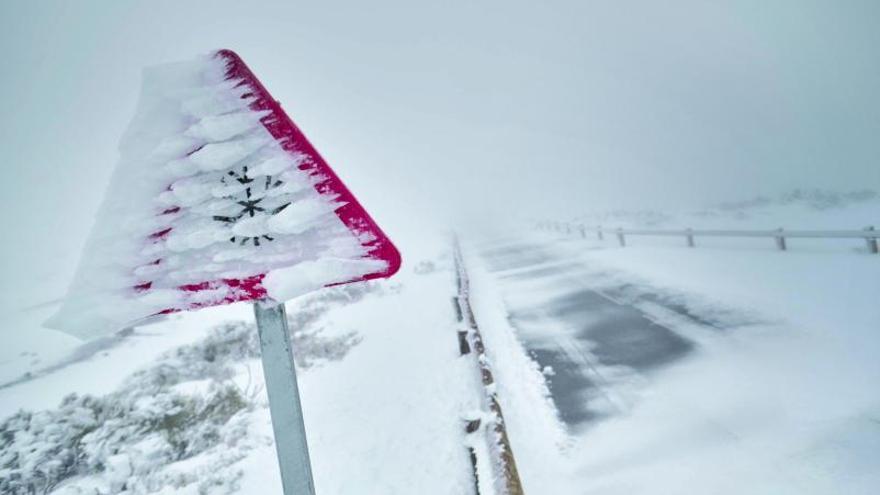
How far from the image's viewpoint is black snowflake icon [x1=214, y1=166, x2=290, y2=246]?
4.36 feet

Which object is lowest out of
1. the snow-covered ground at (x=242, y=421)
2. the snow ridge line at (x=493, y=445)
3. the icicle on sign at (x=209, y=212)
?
the snow-covered ground at (x=242, y=421)

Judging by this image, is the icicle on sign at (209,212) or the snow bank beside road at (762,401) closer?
the icicle on sign at (209,212)

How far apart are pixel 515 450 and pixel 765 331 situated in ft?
14.7

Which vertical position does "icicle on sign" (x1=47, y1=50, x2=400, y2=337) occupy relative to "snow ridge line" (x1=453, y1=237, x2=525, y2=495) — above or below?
above

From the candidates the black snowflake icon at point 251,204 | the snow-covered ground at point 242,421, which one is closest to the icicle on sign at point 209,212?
the black snowflake icon at point 251,204

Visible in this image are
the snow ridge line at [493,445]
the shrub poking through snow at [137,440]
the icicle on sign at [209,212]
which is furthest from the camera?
the shrub poking through snow at [137,440]

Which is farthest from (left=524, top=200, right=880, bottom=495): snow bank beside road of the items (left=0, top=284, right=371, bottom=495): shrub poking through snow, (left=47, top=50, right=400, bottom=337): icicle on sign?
(left=0, top=284, right=371, bottom=495): shrub poking through snow

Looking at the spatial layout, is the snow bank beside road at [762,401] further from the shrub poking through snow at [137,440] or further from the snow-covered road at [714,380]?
the shrub poking through snow at [137,440]

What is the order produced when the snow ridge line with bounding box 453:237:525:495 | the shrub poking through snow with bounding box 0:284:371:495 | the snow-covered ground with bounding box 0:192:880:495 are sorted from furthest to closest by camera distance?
the shrub poking through snow with bounding box 0:284:371:495
the snow-covered ground with bounding box 0:192:880:495
the snow ridge line with bounding box 453:237:525:495

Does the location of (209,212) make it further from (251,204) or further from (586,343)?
(586,343)

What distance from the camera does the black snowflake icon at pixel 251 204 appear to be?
4.36ft

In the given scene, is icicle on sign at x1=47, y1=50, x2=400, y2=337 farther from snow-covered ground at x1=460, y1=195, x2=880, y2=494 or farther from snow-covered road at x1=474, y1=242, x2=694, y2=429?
snow-covered road at x1=474, y1=242, x2=694, y2=429

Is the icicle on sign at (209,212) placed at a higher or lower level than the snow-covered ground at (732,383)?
higher

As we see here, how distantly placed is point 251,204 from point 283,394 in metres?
0.66
